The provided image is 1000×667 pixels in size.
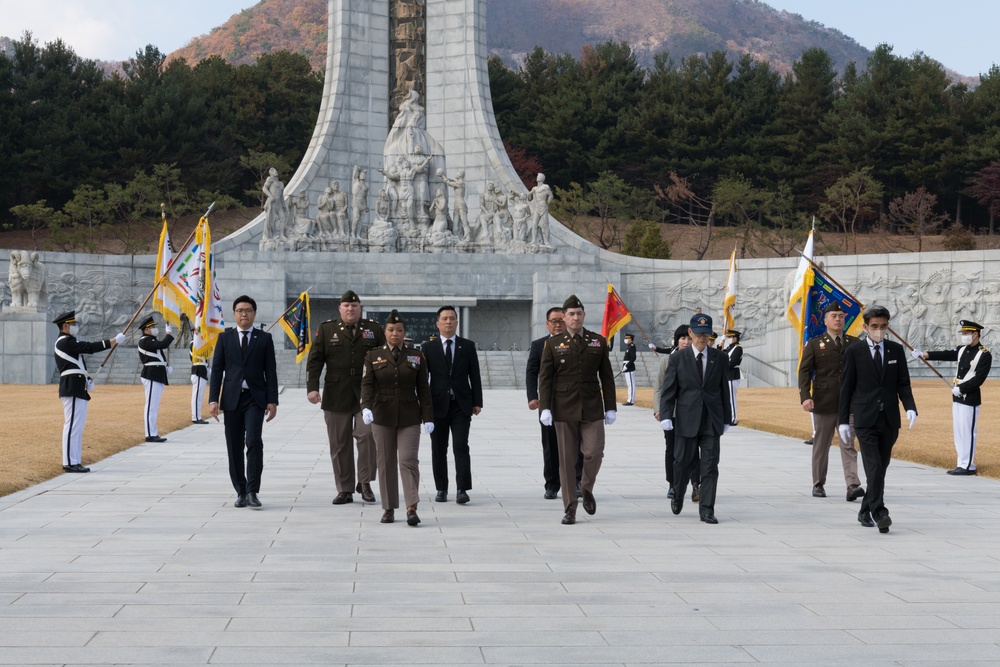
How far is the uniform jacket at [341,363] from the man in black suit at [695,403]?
7.12 feet

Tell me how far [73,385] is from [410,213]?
23.8 metres

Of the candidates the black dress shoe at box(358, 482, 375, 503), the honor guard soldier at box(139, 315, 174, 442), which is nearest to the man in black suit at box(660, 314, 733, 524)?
the black dress shoe at box(358, 482, 375, 503)

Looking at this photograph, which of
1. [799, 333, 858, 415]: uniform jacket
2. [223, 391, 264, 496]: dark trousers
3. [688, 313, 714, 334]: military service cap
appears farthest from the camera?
[799, 333, 858, 415]: uniform jacket

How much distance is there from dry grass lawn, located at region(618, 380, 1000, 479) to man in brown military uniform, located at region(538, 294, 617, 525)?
4.33m

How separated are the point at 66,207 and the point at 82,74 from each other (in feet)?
28.5

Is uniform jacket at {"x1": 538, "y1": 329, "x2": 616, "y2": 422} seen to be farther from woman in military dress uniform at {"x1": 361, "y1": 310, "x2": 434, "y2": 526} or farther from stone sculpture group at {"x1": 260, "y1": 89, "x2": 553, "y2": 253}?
stone sculpture group at {"x1": 260, "y1": 89, "x2": 553, "y2": 253}

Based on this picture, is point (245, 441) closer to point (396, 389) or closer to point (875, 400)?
point (396, 389)

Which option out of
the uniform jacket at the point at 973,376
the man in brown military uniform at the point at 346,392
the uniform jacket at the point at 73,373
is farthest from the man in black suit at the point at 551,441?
the uniform jacket at the point at 73,373

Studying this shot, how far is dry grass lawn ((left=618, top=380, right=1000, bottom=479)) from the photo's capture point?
1166 cm

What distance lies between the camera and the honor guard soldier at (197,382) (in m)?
16.0

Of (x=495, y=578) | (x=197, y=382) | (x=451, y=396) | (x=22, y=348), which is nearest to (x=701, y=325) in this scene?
(x=451, y=396)

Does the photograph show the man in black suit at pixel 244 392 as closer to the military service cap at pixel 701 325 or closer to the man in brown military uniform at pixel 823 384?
the military service cap at pixel 701 325

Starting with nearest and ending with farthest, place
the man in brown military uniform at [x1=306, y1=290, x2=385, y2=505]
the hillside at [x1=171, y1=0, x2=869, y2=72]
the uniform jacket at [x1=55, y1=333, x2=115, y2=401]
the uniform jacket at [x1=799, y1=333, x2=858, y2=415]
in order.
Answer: the man in brown military uniform at [x1=306, y1=290, x2=385, y2=505] < the uniform jacket at [x1=799, y1=333, x2=858, y2=415] < the uniform jacket at [x1=55, y1=333, x2=115, y2=401] < the hillside at [x1=171, y1=0, x2=869, y2=72]

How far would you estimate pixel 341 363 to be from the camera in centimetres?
863
